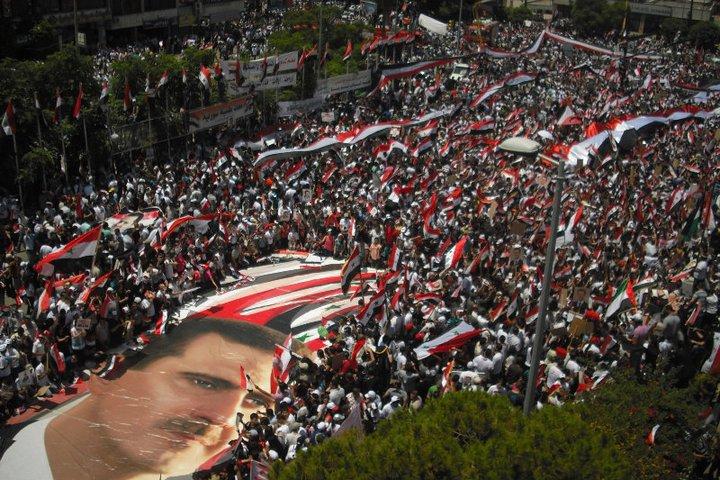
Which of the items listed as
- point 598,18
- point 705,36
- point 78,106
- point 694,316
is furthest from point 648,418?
point 598,18

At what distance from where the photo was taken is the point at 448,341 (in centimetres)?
1520

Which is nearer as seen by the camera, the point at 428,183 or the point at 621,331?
the point at 621,331

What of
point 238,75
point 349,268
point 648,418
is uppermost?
point 238,75

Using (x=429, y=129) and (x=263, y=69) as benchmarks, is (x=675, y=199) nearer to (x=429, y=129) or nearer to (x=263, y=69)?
(x=429, y=129)

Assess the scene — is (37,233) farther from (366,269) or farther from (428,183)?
(428,183)

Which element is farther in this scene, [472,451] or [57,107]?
[57,107]

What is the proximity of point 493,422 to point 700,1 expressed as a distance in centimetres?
7608

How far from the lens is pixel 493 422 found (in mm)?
9539

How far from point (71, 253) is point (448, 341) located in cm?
850

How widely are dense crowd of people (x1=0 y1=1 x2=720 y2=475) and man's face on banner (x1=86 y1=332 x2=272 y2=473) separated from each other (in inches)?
31.1

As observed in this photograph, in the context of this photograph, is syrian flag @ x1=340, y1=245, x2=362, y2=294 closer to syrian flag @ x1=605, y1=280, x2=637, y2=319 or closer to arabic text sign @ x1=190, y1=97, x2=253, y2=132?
syrian flag @ x1=605, y1=280, x2=637, y2=319

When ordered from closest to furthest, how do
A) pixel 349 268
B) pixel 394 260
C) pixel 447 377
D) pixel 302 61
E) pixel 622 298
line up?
pixel 447 377 < pixel 622 298 < pixel 349 268 < pixel 394 260 < pixel 302 61

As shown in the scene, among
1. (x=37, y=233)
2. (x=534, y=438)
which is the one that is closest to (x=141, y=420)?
(x=37, y=233)

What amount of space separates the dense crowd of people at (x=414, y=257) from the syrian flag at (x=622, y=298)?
6cm
